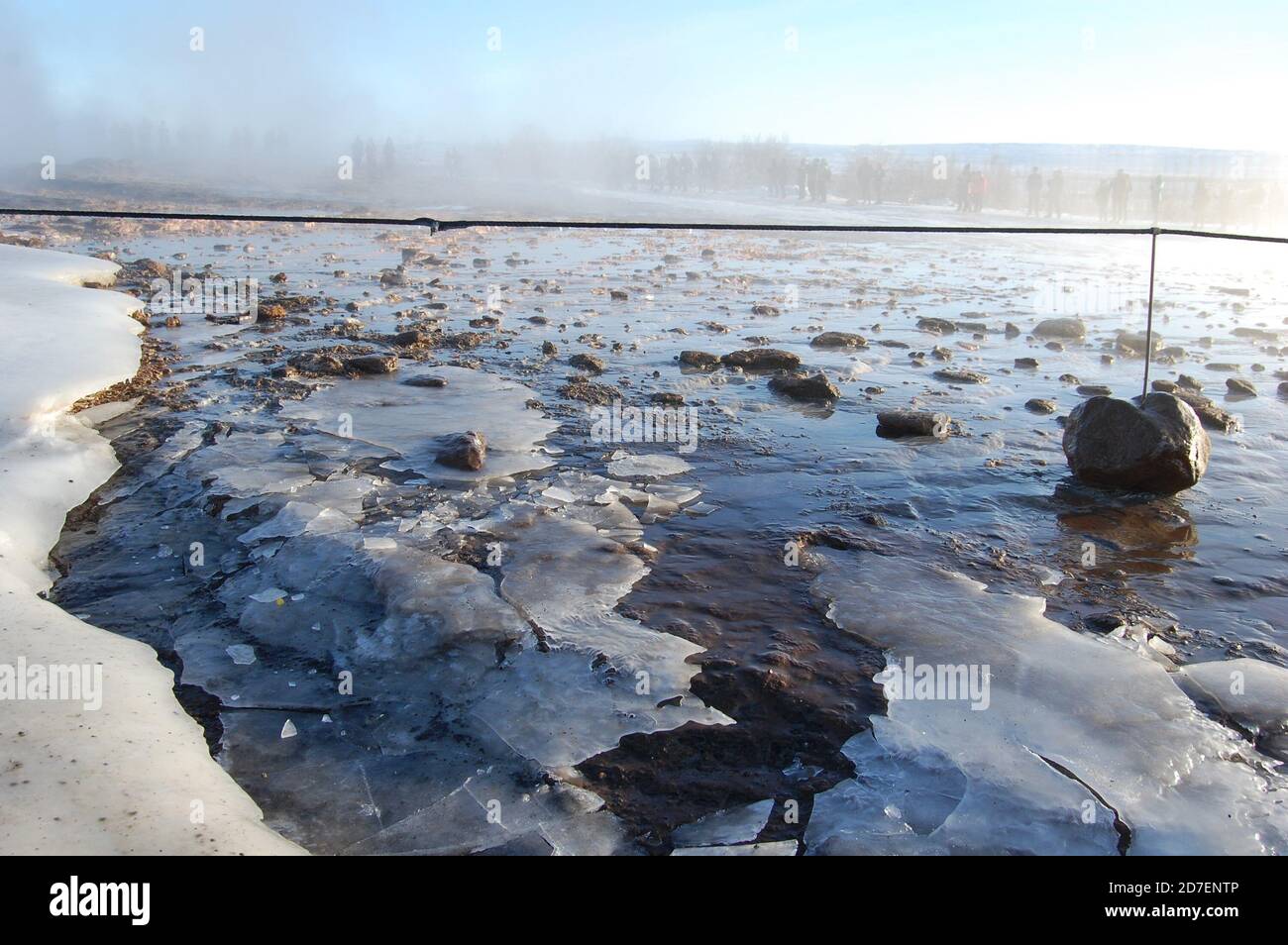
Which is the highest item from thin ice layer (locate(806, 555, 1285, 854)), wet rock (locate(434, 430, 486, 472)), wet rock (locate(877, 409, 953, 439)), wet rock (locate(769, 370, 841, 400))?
wet rock (locate(769, 370, 841, 400))

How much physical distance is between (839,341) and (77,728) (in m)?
7.84

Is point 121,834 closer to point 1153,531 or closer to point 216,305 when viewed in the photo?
point 1153,531

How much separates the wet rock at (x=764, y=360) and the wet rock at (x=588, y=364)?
1154 millimetres

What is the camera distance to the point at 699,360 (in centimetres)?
827

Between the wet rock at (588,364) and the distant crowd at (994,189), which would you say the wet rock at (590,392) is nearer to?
the wet rock at (588,364)

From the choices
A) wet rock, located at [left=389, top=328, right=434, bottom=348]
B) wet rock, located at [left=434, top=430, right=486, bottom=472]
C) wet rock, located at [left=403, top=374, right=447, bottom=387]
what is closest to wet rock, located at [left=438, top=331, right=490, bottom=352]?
wet rock, located at [left=389, top=328, right=434, bottom=348]

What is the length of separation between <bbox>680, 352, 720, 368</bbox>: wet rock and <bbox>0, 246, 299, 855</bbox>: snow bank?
462 centimetres

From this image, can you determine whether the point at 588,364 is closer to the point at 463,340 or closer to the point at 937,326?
the point at 463,340

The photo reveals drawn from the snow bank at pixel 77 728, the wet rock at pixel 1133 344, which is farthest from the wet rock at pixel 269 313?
the wet rock at pixel 1133 344

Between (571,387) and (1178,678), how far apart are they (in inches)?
190

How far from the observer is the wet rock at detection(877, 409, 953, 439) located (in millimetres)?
6328

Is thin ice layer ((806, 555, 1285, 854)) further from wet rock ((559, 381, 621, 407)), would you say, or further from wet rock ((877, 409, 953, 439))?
wet rock ((559, 381, 621, 407))

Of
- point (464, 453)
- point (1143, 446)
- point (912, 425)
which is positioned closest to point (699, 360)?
point (912, 425)

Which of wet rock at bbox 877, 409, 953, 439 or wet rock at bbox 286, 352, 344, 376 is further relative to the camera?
wet rock at bbox 286, 352, 344, 376
